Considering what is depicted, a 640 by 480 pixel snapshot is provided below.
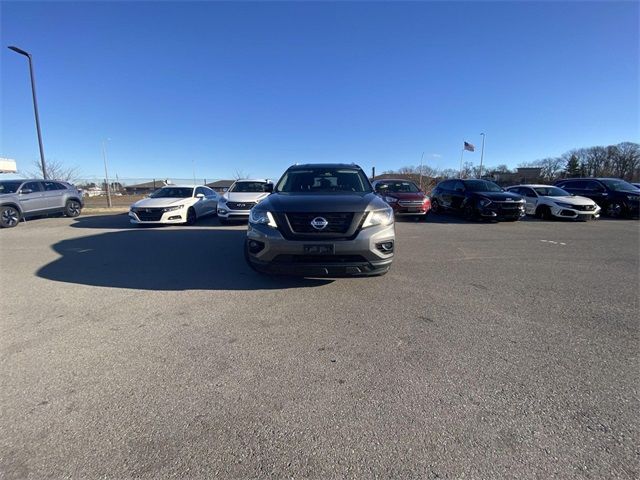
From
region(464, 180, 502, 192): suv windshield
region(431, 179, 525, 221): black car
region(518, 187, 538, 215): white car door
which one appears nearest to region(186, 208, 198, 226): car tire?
region(431, 179, 525, 221): black car

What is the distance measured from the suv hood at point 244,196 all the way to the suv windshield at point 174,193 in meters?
2.06

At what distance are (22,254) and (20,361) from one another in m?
5.78

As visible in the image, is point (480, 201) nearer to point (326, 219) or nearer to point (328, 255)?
point (326, 219)

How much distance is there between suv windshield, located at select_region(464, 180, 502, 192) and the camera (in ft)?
42.2

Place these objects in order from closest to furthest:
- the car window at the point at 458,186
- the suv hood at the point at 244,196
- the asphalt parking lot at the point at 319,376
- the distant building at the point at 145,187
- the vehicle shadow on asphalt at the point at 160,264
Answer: the asphalt parking lot at the point at 319,376, the vehicle shadow on asphalt at the point at 160,264, the suv hood at the point at 244,196, the car window at the point at 458,186, the distant building at the point at 145,187

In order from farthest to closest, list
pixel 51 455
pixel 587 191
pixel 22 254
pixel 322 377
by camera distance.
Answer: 1. pixel 587 191
2. pixel 22 254
3. pixel 322 377
4. pixel 51 455

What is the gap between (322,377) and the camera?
2.54 metres

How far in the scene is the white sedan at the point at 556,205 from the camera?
490 inches

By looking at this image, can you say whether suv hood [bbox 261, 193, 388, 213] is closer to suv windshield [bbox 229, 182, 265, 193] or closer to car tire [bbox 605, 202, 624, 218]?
suv windshield [bbox 229, 182, 265, 193]

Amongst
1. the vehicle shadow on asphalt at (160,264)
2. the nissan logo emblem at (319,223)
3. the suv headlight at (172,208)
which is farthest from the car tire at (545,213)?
the suv headlight at (172,208)

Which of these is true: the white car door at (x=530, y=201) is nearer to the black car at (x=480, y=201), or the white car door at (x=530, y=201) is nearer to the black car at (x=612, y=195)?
the black car at (x=480, y=201)

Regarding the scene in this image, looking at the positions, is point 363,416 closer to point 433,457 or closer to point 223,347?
point 433,457

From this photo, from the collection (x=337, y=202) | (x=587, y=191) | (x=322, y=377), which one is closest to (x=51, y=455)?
(x=322, y=377)

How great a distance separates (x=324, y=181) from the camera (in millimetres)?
5566
